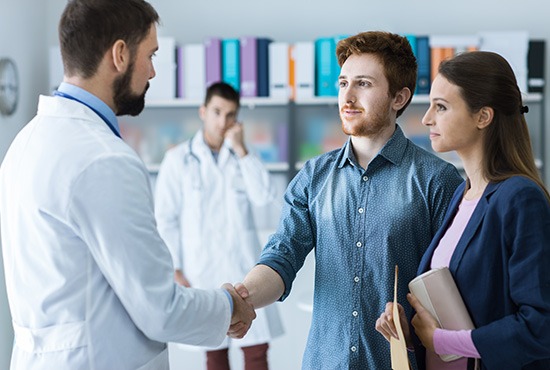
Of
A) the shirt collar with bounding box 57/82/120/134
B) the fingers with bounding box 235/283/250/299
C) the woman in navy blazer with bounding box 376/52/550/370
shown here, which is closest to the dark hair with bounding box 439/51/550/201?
the woman in navy blazer with bounding box 376/52/550/370

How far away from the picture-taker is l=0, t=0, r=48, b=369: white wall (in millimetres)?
4246

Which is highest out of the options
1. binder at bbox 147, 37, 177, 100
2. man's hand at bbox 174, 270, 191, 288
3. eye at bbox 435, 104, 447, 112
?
binder at bbox 147, 37, 177, 100

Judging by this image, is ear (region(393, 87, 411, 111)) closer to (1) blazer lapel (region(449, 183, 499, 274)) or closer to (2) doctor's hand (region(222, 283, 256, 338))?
(1) blazer lapel (region(449, 183, 499, 274))

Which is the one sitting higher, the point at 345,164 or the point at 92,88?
the point at 92,88

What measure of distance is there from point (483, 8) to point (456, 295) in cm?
334

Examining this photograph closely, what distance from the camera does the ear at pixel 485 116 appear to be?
1.73 m

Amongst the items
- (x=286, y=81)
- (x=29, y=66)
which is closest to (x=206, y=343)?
(x=286, y=81)

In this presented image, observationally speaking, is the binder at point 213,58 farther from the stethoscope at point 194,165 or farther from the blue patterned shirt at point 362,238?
the blue patterned shirt at point 362,238

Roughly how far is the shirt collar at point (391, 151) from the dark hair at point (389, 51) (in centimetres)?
12

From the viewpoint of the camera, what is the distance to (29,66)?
15.0ft

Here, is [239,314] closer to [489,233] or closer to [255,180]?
[489,233]

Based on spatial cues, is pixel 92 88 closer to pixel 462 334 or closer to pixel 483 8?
pixel 462 334

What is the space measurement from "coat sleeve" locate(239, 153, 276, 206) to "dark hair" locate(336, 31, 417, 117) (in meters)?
2.02

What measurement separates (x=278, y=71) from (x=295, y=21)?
0.44 meters
